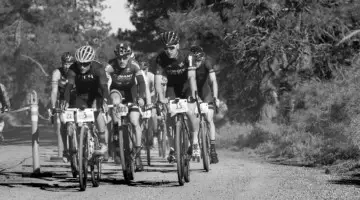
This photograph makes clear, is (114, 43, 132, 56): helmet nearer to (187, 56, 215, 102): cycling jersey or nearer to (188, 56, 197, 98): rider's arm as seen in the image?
(188, 56, 197, 98): rider's arm

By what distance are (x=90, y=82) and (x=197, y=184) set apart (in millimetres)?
2299

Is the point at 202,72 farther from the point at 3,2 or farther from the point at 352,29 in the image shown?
the point at 3,2

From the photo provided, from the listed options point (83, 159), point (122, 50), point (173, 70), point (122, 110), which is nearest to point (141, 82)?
point (122, 50)

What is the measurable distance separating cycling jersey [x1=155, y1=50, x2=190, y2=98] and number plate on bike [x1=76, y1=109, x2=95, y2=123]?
204cm

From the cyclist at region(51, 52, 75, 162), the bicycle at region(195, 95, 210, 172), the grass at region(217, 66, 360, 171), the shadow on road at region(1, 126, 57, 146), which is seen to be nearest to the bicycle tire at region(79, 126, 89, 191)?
the bicycle at region(195, 95, 210, 172)

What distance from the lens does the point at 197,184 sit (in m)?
11.6

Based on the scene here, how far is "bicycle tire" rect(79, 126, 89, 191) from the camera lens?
10997mm

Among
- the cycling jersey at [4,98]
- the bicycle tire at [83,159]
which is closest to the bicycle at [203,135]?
the bicycle tire at [83,159]

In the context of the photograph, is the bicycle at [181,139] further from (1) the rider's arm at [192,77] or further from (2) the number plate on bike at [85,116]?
(2) the number plate on bike at [85,116]

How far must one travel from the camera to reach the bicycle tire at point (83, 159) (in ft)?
36.1

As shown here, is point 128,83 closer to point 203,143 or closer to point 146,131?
point 203,143

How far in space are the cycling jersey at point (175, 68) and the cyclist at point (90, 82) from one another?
1443 mm

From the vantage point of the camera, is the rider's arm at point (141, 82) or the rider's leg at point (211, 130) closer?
the rider's arm at point (141, 82)

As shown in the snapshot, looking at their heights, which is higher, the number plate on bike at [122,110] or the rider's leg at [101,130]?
the number plate on bike at [122,110]
